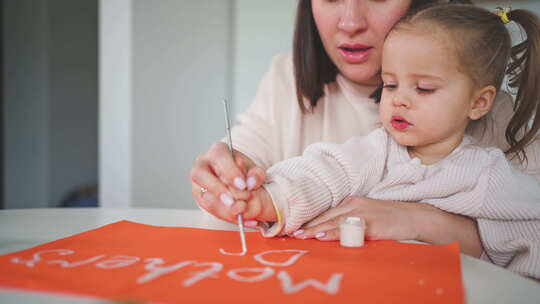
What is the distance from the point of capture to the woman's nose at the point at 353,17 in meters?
1.04

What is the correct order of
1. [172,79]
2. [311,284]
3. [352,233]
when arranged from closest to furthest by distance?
[311,284] → [352,233] → [172,79]

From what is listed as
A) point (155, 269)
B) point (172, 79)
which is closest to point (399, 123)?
point (155, 269)

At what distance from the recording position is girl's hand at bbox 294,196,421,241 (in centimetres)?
72

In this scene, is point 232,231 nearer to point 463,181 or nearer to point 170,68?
point 463,181

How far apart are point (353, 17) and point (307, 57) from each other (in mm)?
218

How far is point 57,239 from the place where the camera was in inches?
27.7

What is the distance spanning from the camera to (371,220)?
29.0 inches

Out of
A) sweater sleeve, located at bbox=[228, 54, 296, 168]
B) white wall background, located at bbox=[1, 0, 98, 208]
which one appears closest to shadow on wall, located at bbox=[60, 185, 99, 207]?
white wall background, located at bbox=[1, 0, 98, 208]

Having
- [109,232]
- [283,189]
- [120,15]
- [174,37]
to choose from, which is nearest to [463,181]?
[283,189]

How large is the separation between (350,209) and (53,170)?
320 cm

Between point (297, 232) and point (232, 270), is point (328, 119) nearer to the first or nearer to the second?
point (297, 232)

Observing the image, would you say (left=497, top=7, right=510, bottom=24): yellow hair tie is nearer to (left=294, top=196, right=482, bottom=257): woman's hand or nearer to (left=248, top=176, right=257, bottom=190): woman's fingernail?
(left=294, top=196, right=482, bottom=257): woman's hand

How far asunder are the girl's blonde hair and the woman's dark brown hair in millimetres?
365

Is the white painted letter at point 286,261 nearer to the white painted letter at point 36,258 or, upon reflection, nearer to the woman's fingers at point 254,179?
the woman's fingers at point 254,179
